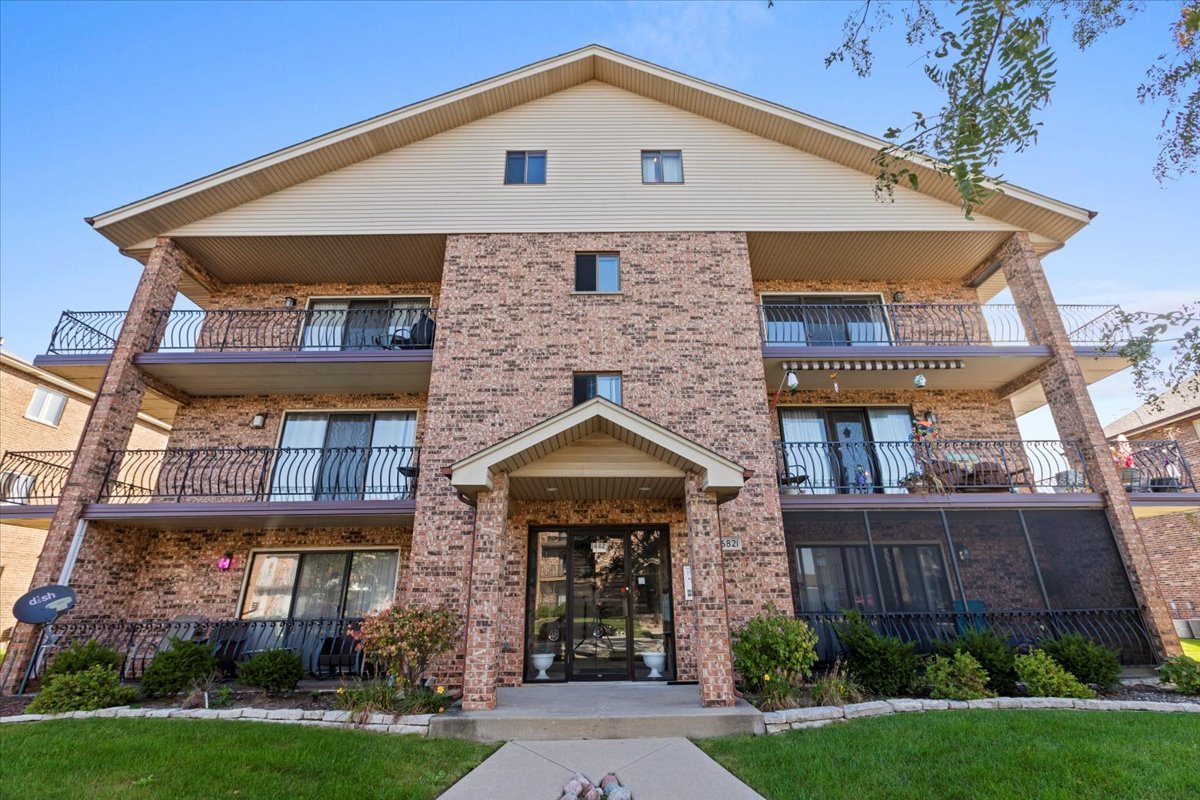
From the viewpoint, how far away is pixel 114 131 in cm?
1237

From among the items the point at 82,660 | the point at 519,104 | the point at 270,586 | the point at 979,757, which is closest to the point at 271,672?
the point at 82,660

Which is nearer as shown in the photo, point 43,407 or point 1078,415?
point 1078,415

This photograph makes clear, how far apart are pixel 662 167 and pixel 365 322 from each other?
303 inches

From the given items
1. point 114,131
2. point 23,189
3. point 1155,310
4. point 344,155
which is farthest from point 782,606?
point 23,189

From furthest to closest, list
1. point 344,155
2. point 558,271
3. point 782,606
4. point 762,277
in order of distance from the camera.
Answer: point 762,277 → point 344,155 → point 558,271 → point 782,606

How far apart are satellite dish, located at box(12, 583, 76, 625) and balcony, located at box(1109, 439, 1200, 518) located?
1868cm

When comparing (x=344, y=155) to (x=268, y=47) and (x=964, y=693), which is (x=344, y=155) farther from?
(x=964, y=693)

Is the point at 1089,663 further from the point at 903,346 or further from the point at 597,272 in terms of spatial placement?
the point at 597,272

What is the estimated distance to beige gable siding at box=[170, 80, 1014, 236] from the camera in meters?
11.5

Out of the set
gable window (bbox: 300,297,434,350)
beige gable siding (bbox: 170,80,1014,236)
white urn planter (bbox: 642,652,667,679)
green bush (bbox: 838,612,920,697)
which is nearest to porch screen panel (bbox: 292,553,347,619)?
gable window (bbox: 300,297,434,350)

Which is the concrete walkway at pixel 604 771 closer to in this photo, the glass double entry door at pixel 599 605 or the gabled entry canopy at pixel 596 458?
the glass double entry door at pixel 599 605

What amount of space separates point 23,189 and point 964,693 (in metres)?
22.0

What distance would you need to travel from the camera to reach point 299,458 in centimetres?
1134

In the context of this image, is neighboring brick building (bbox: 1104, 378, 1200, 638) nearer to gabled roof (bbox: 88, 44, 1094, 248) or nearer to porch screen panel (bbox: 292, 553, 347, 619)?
gabled roof (bbox: 88, 44, 1094, 248)
